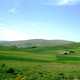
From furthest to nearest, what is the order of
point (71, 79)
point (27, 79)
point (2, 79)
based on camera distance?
point (71, 79)
point (27, 79)
point (2, 79)

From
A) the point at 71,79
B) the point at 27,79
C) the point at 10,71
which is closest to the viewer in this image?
the point at 27,79

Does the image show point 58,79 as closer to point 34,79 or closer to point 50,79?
point 50,79

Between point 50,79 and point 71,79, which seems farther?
point 71,79

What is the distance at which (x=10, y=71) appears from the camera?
127 feet

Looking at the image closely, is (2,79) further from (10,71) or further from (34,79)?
(10,71)

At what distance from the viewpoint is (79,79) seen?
34.2 m

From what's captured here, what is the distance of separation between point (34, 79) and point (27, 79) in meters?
0.77

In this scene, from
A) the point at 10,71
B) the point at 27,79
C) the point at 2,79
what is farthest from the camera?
the point at 10,71

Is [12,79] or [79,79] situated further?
[79,79]

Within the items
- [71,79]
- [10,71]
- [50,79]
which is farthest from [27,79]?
[10,71]

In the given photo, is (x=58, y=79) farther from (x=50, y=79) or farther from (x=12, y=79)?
(x=12, y=79)

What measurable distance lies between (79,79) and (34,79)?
6491 millimetres

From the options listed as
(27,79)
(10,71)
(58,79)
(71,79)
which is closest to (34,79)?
(27,79)

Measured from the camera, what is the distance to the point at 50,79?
3134 cm
